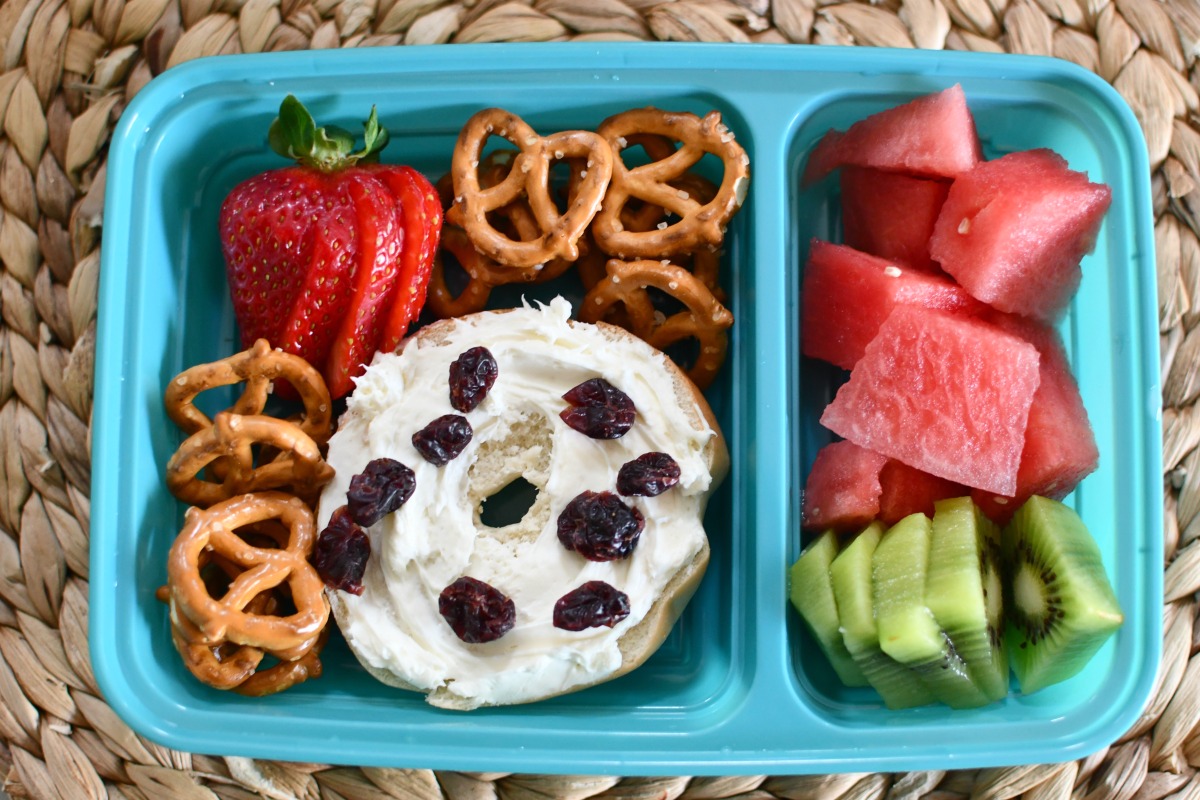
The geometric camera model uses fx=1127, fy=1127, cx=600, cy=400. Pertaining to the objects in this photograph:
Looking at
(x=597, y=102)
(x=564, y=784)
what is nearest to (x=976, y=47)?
(x=597, y=102)

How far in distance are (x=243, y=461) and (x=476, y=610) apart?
43 centimetres

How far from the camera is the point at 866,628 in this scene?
1584 millimetres

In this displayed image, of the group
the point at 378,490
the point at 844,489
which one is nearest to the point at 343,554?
the point at 378,490

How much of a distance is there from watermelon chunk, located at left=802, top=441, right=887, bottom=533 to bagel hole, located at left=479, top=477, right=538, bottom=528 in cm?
47

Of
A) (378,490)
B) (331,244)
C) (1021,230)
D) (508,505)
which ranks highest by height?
(1021,230)

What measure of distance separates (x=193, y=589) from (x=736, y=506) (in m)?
0.83

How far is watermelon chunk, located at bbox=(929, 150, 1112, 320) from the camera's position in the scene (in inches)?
67.9

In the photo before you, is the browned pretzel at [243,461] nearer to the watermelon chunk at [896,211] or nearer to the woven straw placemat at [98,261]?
the woven straw placemat at [98,261]

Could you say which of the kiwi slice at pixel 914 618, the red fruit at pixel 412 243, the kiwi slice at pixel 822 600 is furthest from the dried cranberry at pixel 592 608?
the red fruit at pixel 412 243

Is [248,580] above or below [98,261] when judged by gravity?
below

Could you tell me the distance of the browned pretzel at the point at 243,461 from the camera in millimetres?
1698

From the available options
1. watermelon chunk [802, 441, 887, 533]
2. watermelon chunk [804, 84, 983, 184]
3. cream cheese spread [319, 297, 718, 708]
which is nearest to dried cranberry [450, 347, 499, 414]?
cream cheese spread [319, 297, 718, 708]

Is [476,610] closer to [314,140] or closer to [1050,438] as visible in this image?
[314,140]

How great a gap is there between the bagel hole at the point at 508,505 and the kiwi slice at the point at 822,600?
0.48 metres
